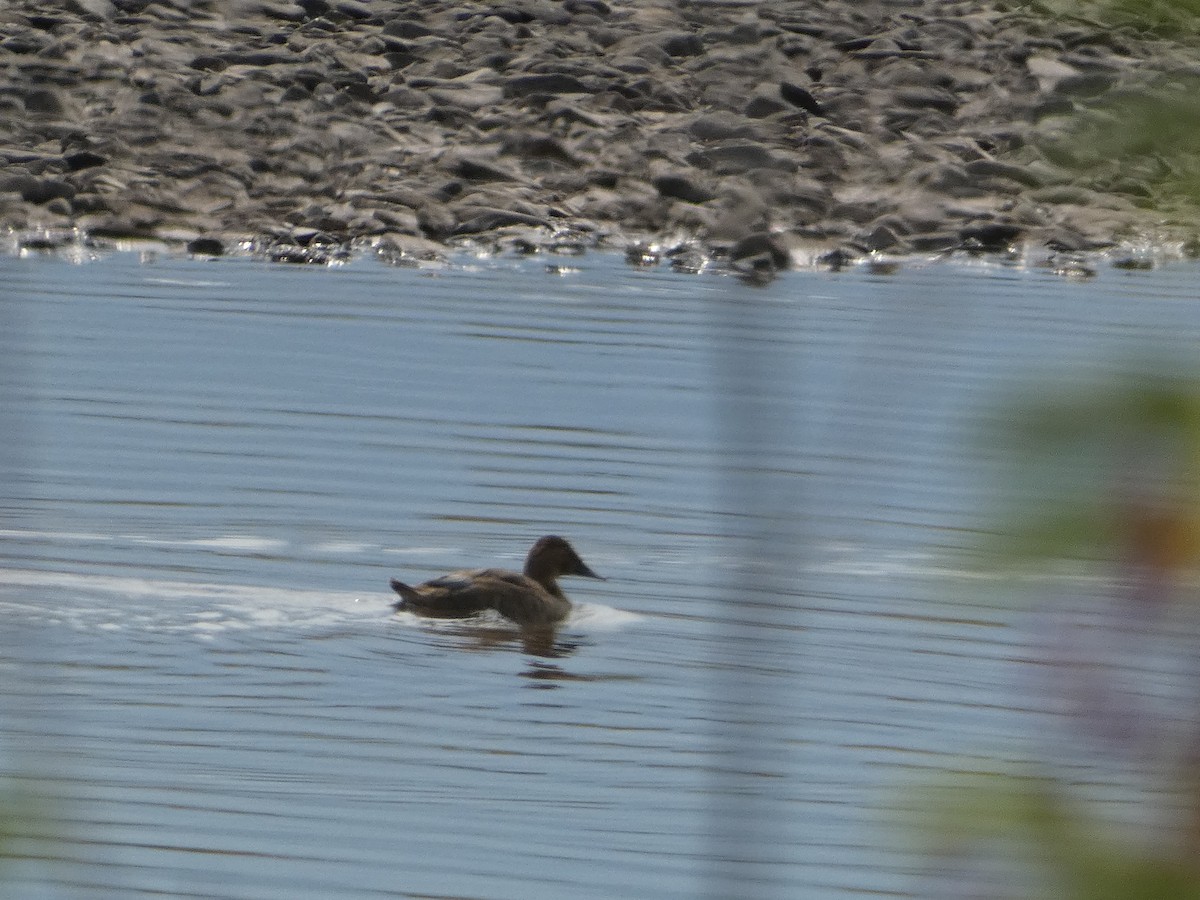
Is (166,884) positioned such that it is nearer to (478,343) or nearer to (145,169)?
(478,343)

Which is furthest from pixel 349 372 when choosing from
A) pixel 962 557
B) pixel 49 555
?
pixel 962 557

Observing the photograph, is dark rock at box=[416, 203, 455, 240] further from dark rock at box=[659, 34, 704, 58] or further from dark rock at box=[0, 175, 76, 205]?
dark rock at box=[659, 34, 704, 58]

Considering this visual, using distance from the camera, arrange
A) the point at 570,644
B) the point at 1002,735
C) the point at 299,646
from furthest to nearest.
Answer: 1. the point at 570,644
2. the point at 299,646
3. the point at 1002,735

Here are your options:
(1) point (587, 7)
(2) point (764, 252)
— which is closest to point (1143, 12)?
(2) point (764, 252)

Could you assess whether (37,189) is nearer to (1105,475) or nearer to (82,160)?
(82,160)

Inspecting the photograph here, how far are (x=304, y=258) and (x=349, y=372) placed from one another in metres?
3.52

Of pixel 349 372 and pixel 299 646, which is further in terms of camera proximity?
pixel 349 372

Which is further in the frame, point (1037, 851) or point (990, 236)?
point (990, 236)

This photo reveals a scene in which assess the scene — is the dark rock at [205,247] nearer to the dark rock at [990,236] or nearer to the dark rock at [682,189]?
the dark rock at [682,189]

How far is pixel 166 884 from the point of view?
5125 mm

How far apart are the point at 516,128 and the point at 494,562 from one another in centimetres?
909

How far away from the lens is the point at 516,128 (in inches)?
690

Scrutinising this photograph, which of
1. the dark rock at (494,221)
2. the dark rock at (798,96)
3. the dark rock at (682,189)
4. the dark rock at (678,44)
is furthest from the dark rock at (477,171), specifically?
the dark rock at (678,44)

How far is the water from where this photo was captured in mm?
4516
